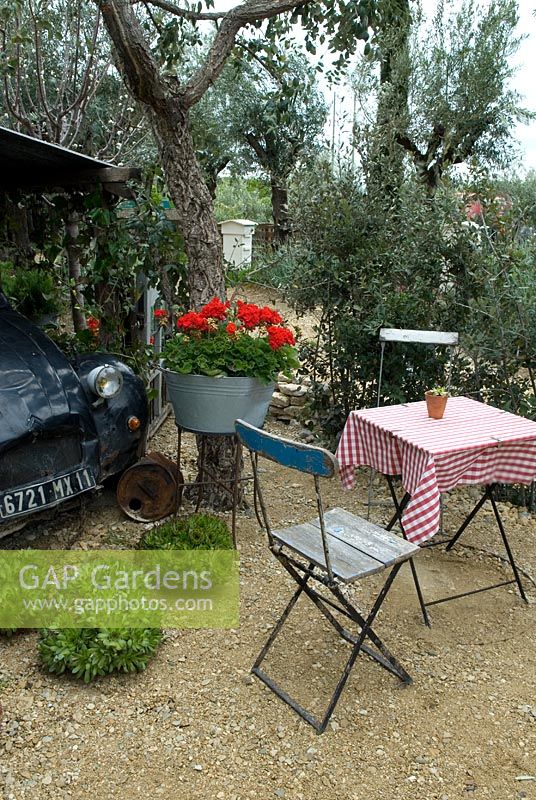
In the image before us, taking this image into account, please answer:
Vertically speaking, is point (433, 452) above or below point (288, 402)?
above

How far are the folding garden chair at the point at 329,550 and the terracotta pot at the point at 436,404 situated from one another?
2.68 ft

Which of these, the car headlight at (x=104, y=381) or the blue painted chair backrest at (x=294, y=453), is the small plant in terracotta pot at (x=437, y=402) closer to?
the blue painted chair backrest at (x=294, y=453)

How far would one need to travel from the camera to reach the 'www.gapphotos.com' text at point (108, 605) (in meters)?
3.17

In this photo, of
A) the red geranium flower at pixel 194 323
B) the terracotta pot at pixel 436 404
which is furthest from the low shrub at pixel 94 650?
the terracotta pot at pixel 436 404

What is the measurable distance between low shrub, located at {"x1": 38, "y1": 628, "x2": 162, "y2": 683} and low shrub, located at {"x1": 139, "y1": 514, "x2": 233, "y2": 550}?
2.34 feet

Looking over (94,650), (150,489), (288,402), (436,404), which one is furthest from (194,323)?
(288,402)

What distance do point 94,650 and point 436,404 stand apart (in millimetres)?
2057

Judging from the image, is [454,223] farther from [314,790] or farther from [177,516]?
[314,790]

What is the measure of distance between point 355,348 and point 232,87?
1054cm

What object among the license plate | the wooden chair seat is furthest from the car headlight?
the wooden chair seat

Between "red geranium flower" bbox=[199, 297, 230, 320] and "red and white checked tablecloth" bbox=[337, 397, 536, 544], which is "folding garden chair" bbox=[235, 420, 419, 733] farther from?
"red geranium flower" bbox=[199, 297, 230, 320]

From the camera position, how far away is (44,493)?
11.3 feet

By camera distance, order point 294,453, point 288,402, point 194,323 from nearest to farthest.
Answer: point 294,453, point 194,323, point 288,402

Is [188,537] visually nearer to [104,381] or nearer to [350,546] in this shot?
[104,381]
